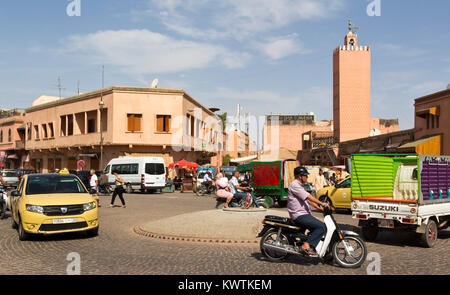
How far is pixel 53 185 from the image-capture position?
36.7ft

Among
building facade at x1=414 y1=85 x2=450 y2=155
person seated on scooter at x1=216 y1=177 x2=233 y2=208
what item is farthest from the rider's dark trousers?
building facade at x1=414 y1=85 x2=450 y2=155

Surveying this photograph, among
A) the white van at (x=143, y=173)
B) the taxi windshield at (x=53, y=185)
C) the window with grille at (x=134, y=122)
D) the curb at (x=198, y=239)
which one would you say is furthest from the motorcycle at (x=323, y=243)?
the window with grille at (x=134, y=122)

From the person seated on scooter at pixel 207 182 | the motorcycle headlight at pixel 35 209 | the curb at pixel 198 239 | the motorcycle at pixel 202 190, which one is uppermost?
the motorcycle headlight at pixel 35 209

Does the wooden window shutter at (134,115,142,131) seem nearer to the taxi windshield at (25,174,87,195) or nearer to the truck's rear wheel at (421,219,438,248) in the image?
the taxi windshield at (25,174,87,195)

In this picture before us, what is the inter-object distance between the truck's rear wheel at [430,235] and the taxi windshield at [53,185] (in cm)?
812

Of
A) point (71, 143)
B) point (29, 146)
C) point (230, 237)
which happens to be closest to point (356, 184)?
point (230, 237)

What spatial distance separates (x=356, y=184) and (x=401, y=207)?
4.59 feet

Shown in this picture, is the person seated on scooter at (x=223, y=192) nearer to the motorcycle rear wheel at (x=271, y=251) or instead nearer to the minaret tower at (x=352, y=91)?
the motorcycle rear wheel at (x=271, y=251)

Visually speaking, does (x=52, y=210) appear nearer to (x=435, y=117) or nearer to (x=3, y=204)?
(x=3, y=204)

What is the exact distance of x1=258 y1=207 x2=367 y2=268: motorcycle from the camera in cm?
738

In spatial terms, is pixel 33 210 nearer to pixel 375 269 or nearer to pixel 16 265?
pixel 16 265

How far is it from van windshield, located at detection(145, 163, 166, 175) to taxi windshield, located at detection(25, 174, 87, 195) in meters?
18.9

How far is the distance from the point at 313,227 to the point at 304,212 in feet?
0.97

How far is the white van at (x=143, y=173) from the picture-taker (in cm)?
3052
